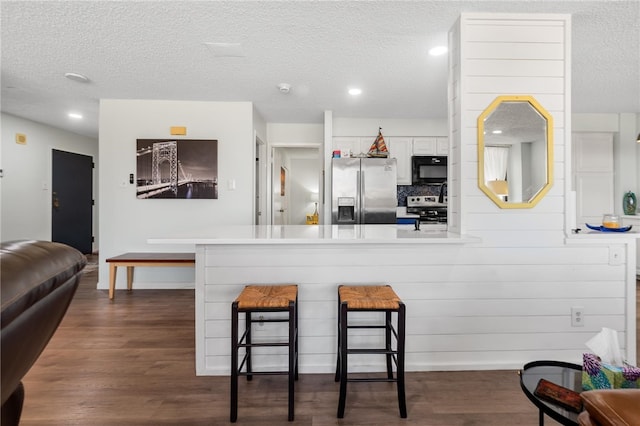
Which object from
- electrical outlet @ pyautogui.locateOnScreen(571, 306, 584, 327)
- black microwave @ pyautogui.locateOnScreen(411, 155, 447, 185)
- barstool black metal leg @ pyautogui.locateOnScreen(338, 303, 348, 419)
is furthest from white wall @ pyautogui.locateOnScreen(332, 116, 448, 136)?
barstool black metal leg @ pyautogui.locateOnScreen(338, 303, 348, 419)

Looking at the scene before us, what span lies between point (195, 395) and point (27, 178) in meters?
4.84

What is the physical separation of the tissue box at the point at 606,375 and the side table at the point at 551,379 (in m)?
0.06

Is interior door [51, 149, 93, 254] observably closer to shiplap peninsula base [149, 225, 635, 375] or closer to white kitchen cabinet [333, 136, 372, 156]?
white kitchen cabinet [333, 136, 372, 156]

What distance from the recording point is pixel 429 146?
4719mm

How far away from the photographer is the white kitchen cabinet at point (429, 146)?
472 cm

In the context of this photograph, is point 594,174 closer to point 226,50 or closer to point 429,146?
point 429,146

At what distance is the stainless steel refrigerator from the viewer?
14.1ft

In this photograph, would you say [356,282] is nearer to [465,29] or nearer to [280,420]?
[280,420]

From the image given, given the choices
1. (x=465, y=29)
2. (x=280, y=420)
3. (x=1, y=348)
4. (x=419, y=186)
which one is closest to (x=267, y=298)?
(x=280, y=420)

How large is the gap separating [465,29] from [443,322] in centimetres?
191

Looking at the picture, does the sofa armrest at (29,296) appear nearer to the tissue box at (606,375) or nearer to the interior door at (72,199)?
the tissue box at (606,375)

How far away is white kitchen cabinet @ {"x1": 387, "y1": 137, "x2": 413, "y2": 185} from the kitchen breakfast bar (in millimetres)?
2824

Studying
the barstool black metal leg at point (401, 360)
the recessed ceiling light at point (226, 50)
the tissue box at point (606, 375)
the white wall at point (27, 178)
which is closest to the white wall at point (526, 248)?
the barstool black metal leg at point (401, 360)

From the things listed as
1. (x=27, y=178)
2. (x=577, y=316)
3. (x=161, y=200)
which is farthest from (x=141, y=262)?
(x=577, y=316)
